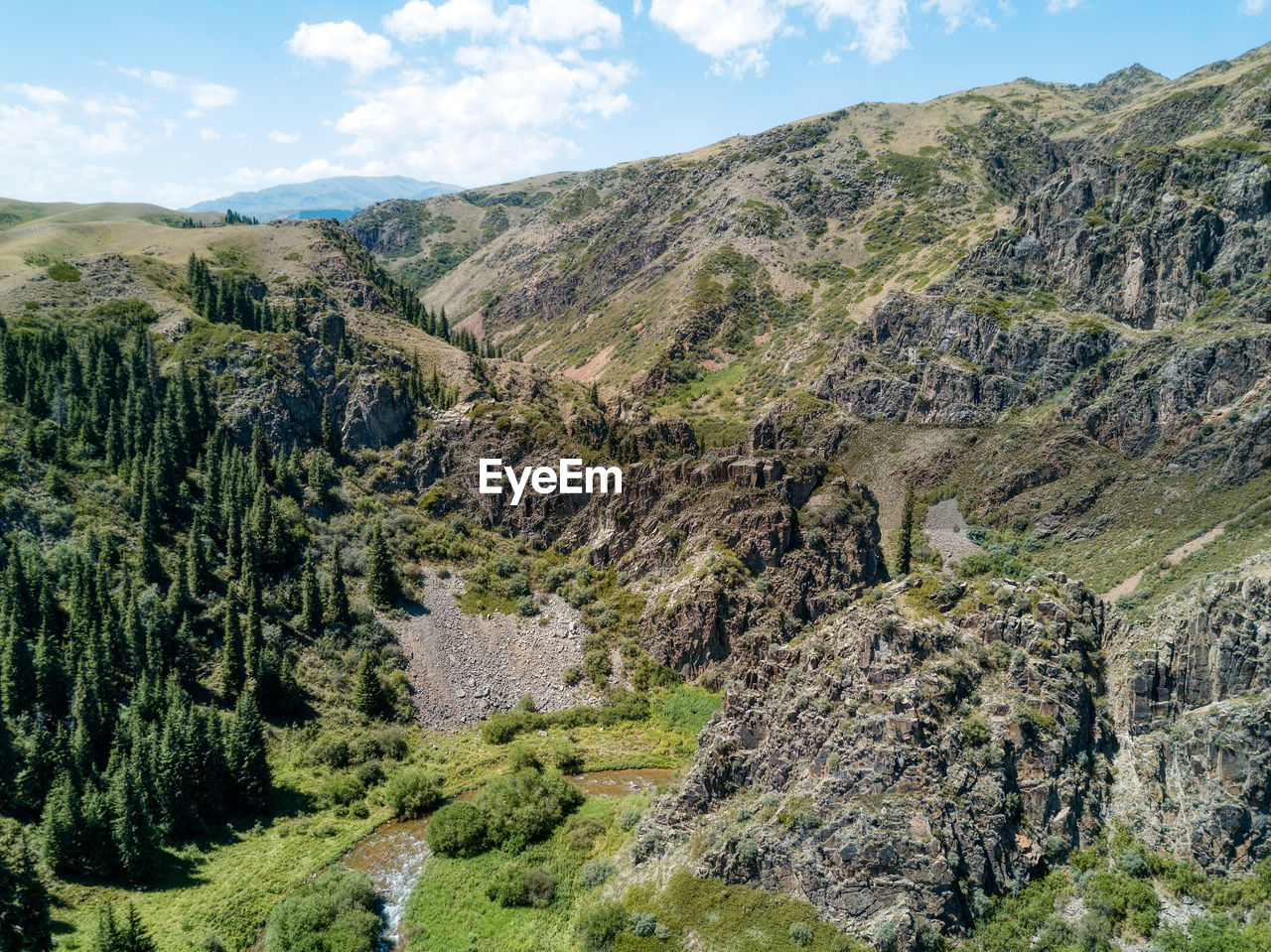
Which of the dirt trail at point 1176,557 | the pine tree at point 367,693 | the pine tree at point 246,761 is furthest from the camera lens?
the dirt trail at point 1176,557

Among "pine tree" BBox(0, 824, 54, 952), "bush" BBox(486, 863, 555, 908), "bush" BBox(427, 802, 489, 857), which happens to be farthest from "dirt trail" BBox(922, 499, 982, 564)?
"pine tree" BBox(0, 824, 54, 952)

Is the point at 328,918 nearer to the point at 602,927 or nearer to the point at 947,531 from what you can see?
the point at 602,927

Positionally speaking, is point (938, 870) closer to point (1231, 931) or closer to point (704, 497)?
point (1231, 931)

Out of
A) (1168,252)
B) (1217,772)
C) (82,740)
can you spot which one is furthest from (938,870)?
(1168,252)

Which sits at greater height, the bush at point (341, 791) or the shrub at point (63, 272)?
the shrub at point (63, 272)

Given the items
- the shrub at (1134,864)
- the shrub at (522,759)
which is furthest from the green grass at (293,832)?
the shrub at (1134,864)

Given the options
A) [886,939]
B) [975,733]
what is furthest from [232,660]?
[975,733]

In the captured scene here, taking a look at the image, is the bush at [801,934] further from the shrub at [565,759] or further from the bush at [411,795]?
the bush at [411,795]
